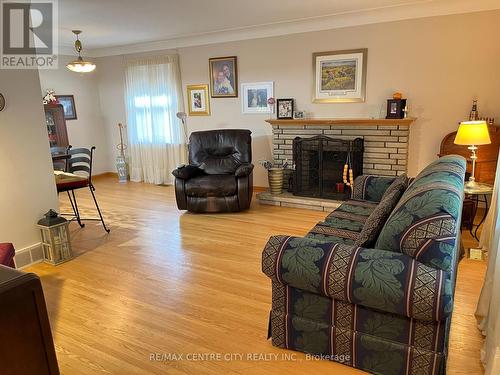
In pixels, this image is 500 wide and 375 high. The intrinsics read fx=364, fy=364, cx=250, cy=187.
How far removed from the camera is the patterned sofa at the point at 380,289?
61.4 inches

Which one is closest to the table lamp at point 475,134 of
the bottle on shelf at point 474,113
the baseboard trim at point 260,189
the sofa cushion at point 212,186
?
the bottle on shelf at point 474,113

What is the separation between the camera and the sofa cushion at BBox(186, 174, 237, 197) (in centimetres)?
458

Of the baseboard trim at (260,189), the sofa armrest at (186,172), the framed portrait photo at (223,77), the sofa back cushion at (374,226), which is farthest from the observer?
the baseboard trim at (260,189)

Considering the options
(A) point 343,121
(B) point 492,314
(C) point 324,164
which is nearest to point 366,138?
(A) point 343,121

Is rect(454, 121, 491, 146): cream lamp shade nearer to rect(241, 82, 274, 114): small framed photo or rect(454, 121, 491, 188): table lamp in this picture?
rect(454, 121, 491, 188): table lamp

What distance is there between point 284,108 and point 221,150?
1.09 meters

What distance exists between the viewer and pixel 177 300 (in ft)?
8.68

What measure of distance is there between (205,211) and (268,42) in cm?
262

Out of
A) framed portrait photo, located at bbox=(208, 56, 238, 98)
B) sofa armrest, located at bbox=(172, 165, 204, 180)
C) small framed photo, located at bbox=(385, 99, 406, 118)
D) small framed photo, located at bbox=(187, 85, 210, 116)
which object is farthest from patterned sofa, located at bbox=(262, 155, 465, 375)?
small framed photo, located at bbox=(187, 85, 210, 116)

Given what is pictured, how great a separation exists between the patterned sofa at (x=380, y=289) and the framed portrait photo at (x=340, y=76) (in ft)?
9.71

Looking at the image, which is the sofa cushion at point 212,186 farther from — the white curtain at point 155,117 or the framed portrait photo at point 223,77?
the white curtain at point 155,117

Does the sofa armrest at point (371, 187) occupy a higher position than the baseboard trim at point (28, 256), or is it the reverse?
the sofa armrest at point (371, 187)

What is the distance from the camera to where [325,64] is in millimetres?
4930

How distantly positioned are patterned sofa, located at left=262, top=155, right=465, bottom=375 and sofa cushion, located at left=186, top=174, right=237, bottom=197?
264 cm
